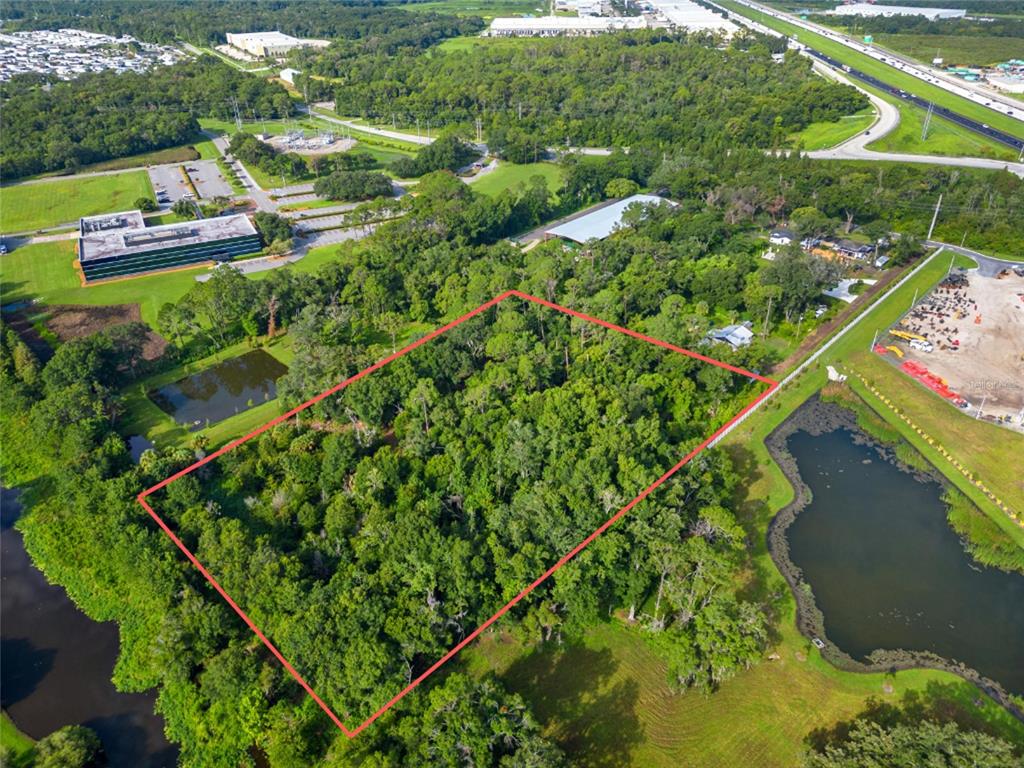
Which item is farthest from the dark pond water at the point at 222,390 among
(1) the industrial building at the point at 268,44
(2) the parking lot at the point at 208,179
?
(1) the industrial building at the point at 268,44

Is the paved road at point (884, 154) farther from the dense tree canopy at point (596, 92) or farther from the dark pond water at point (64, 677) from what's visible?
the dark pond water at point (64, 677)

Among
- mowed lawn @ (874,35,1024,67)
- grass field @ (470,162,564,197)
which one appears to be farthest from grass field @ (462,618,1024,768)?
mowed lawn @ (874,35,1024,67)

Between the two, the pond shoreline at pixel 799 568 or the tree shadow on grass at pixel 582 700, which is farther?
the pond shoreline at pixel 799 568

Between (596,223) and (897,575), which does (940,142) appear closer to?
(596,223)

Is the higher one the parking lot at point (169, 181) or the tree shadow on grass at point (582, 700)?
the parking lot at point (169, 181)

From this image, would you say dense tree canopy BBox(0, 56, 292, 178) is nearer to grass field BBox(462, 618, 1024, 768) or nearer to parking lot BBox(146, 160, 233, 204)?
parking lot BBox(146, 160, 233, 204)

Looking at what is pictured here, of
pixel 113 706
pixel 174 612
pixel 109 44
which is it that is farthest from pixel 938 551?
pixel 109 44

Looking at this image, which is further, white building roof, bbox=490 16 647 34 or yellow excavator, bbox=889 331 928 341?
white building roof, bbox=490 16 647 34
